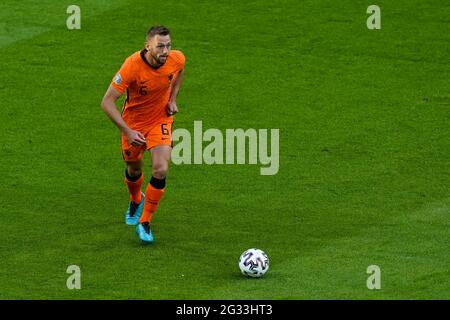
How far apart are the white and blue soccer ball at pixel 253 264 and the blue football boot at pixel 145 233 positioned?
1.35m

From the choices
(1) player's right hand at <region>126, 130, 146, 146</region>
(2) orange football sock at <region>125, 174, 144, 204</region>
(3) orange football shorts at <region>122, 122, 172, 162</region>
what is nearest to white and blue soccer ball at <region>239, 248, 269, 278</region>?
(1) player's right hand at <region>126, 130, 146, 146</region>

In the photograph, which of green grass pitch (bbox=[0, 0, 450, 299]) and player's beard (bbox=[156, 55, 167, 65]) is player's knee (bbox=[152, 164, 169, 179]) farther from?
player's beard (bbox=[156, 55, 167, 65])

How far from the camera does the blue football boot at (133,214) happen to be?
44.7ft

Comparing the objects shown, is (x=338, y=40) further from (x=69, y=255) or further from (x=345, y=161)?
(x=69, y=255)

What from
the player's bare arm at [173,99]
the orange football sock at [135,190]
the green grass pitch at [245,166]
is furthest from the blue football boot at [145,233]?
the player's bare arm at [173,99]

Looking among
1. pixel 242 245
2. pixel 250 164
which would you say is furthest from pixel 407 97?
pixel 242 245

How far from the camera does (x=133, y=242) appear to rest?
42.7 ft

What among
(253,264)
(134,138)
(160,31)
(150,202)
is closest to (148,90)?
(134,138)

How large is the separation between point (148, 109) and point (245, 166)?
2507 millimetres

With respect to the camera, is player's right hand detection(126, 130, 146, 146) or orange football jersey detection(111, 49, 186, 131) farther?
orange football jersey detection(111, 49, 186, 131)

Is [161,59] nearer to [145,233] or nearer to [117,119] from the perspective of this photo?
[117,119]

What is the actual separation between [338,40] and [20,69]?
486 centimetres

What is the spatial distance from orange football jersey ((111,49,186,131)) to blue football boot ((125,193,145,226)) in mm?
941

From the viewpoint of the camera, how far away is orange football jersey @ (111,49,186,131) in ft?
42.8
